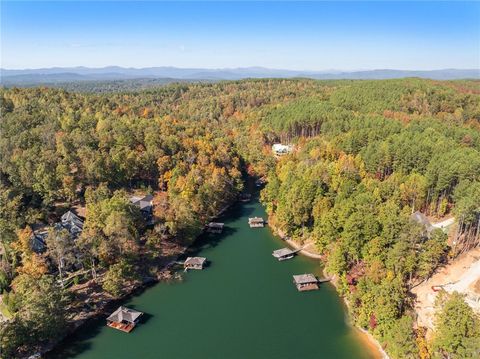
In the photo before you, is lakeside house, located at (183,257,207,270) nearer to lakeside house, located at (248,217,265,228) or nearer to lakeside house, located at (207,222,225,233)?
lakeside house, located at (207,222,225,233)

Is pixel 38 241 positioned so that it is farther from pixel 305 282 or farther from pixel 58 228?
pixel 305 282

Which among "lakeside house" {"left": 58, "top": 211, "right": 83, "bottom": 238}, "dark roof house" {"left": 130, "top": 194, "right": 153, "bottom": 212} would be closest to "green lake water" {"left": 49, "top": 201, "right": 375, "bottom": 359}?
"lakeside house" {"left": 58, "top": 211, "right": 83, "bottom": 238}

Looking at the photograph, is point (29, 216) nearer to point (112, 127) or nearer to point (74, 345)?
point (74, 345)

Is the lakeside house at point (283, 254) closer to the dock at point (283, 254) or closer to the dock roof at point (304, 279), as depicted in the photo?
the dock at point (283, 254)

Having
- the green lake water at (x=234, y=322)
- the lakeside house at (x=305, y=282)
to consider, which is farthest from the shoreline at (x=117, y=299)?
the lakeside house at (x=305, y=282)

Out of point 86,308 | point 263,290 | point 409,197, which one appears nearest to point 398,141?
point 409,197

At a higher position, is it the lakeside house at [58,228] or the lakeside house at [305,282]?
the lakeside house at [58,228]
